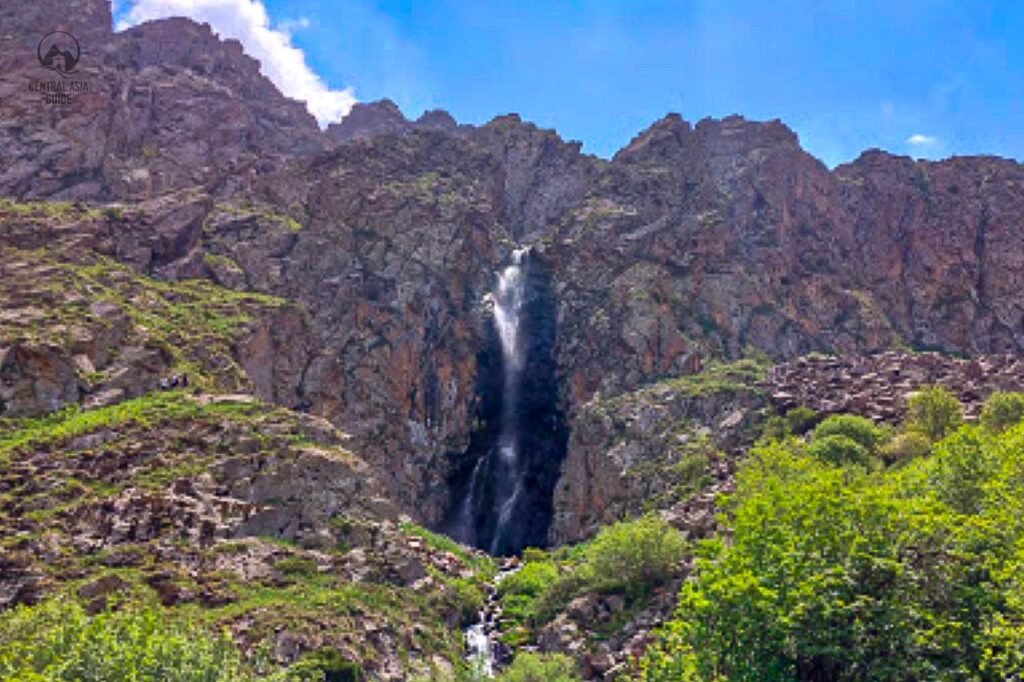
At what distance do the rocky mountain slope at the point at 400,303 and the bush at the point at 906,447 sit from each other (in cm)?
793

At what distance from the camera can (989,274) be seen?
103 m

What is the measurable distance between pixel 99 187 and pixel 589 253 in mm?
58347

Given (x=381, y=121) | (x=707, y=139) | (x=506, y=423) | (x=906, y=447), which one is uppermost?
(x=381, y=121)

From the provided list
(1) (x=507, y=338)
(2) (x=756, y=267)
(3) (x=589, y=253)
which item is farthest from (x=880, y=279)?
(1) (x=507, y=338)

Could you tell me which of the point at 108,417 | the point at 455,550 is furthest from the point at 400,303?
the point at 108,417

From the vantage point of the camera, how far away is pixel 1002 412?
44438mm

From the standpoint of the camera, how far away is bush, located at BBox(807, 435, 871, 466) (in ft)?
155

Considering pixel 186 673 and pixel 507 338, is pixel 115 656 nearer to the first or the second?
pixel 186 673

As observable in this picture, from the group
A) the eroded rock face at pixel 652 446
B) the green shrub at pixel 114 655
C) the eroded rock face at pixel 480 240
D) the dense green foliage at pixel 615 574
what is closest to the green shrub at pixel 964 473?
the dense green foliage at pixel 615 574

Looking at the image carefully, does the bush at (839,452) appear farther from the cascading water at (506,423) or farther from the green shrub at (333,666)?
the cascading water at (506,423)

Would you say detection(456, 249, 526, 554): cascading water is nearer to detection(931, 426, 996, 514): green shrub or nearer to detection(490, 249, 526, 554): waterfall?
detection(490, 249, 526, 554): waterfall

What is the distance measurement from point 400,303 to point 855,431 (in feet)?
165

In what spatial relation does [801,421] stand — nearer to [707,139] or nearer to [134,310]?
[134,310]

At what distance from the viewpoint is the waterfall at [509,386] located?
7619 cm
